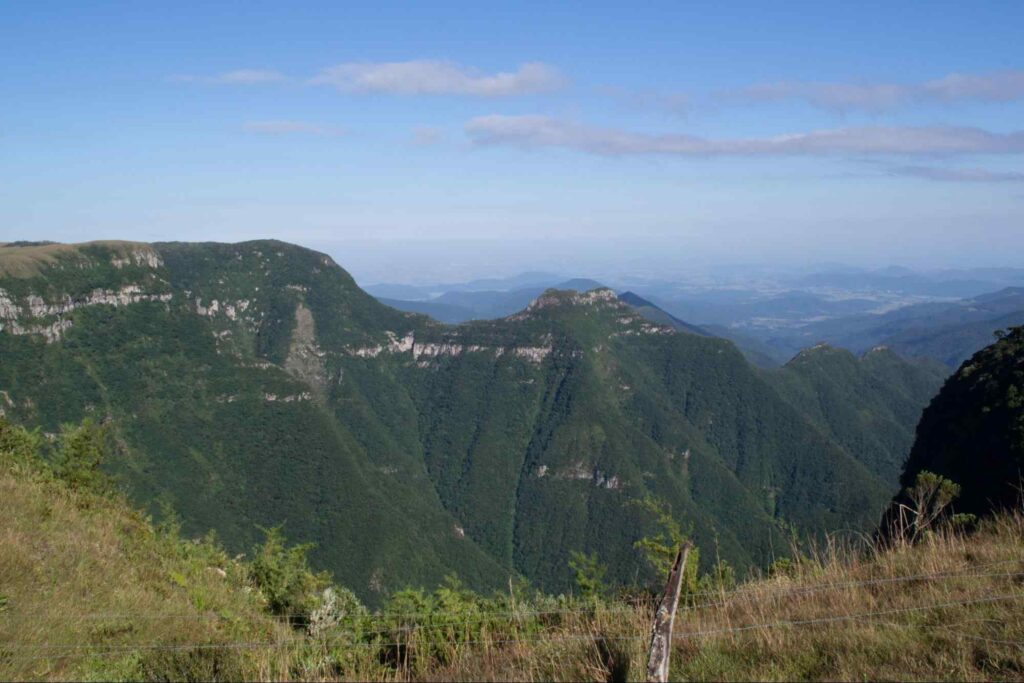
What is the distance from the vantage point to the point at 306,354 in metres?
164

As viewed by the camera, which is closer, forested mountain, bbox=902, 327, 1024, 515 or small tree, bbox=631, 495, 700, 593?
small tree, bbox=631, 495, 700, 593

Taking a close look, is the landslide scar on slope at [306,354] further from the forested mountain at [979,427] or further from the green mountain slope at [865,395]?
the forested mountain at [979,427]

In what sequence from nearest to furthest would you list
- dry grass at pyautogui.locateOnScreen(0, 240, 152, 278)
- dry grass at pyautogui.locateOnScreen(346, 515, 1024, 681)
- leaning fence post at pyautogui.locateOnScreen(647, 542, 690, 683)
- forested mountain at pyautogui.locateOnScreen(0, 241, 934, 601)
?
leaning fence post at pyautogui.locateOnScreen(647, 542, 690, 683)
dry grass at pyautogui.locateOnScreen(346, 515, 1024, 681)
forested mountain at pyautogui.locateOnScreen(0, 241, 934, 601)
dry grass at pyautogui.locateOnScreen(0, 240, 152, 278)

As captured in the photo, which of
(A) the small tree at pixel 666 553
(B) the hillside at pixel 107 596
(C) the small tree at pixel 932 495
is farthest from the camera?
(C) the small tree at pixel 932 495

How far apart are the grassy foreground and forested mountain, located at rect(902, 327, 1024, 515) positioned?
26364 mm

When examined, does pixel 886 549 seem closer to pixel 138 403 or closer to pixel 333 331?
pixel 138 403

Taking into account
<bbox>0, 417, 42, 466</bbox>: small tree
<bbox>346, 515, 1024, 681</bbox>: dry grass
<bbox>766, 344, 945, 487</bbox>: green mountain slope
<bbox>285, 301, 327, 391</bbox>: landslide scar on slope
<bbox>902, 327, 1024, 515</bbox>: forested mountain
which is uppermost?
<bbox>346, 515, 1024, 681</bbox>: dry grass

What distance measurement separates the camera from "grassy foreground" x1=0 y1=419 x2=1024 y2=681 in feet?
15.4

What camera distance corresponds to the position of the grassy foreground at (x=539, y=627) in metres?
4.68

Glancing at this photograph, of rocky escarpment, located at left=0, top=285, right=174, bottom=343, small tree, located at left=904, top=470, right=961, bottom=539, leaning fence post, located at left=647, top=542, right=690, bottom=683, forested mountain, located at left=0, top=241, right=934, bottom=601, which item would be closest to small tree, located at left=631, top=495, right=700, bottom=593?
small tree, located at left=904, top=470, right=961, bottom=539

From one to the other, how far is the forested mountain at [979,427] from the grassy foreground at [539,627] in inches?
1038

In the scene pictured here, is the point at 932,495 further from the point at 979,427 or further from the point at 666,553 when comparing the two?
the point at 979,427

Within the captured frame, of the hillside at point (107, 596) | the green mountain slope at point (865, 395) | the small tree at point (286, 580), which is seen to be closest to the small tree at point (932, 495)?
the small tree at point (286, 580)

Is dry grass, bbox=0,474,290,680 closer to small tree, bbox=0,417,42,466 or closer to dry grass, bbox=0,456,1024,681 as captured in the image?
dry grass, bbox=0,456,1024,681
